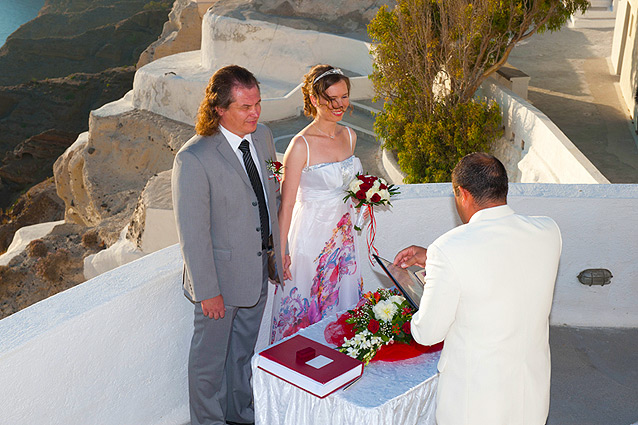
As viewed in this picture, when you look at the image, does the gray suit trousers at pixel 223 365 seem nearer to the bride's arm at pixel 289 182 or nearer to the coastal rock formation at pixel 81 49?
the bride's arm at pixel 289 182

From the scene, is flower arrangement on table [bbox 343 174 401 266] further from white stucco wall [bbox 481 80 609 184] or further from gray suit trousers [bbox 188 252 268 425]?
white stucco wall [bbox 481 80 609 184]

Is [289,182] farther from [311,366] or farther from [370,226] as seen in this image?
[311,366]

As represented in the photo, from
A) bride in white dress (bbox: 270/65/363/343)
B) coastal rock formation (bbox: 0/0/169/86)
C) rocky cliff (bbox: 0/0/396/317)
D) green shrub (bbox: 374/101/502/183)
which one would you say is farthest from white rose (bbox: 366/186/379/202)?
coastal rock formation (bbox: 0/0/169/86)

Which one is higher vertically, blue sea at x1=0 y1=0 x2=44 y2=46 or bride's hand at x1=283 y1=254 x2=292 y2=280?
blue sea at x1=0 y1=0 x2=44 y2=46

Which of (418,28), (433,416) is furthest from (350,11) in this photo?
(433,416)

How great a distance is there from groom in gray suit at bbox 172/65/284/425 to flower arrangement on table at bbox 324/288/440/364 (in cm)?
57

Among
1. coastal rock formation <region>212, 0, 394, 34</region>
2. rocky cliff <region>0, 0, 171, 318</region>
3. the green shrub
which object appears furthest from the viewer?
coastal rock formation <region>212, 0, 394, 34</region>

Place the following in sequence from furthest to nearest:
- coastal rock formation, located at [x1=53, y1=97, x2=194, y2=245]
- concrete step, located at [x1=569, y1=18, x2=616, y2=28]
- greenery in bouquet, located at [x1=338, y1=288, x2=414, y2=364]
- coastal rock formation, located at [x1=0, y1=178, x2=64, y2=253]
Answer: coastal rock formation, located at [x1=0, y1=178, x2=64, y2=253], coastal rock formation, located at [x1=53, y1=97, x2=194, y2=245], concrete step, located at [x1=569, y1=18, x2=616, y2=28], greenery in bouquet, located at [x1=338, y1=288, x2=414, y2=364]

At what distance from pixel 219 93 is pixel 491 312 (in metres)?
1.65

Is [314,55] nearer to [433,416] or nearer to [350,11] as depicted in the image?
[350,11]

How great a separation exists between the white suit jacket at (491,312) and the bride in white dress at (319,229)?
146 cm

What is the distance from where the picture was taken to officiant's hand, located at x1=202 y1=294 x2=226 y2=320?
10.8ft

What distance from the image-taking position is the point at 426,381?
9.35ft

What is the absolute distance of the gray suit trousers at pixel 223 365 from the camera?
3.41 m
